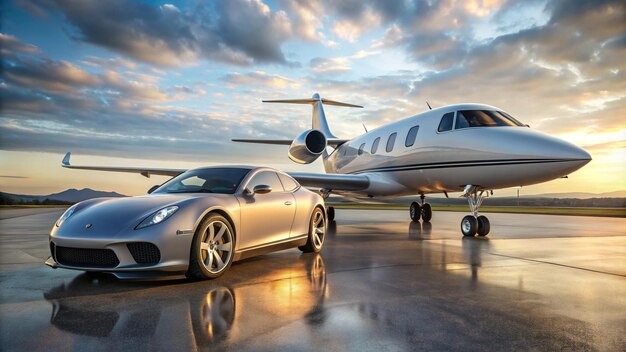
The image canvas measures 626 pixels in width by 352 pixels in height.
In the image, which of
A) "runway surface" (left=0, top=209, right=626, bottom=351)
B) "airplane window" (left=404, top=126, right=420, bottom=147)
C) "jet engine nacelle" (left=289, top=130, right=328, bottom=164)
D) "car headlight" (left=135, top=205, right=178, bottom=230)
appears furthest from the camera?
"jet engine nacelle" (left=289, top=130, right=328, bottom=164)

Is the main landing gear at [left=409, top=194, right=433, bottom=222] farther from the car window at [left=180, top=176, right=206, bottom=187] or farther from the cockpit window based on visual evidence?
the car window at [left=180, top=176, right=206, bottom=187]

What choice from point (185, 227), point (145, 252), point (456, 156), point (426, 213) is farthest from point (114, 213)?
point (426, 213)

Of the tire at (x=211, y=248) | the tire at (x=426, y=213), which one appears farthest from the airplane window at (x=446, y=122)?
the tire at (x=211, y=248)

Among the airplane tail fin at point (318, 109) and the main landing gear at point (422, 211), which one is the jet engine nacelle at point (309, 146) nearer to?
the main landing gear at point (422, 211)

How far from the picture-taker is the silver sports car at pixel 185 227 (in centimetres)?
437

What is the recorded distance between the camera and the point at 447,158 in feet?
35.8

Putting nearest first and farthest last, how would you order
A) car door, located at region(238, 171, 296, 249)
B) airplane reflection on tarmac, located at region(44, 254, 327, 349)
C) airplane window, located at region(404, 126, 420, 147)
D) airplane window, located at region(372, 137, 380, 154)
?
1. airplane reflection on tarmac, located at region(44, 254, 327, 349)
2. car door, located at region(238, 171, 296, 249)
3. airplane window, located at region(404, 126, 420, 147)
4. airplane window, located at region(372, 137, 380, 154)

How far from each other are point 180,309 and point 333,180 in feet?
34.9

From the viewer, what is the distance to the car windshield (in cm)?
575

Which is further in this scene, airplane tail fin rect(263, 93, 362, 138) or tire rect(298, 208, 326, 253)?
airplane tail fin rect(263, 93, 362, 138)

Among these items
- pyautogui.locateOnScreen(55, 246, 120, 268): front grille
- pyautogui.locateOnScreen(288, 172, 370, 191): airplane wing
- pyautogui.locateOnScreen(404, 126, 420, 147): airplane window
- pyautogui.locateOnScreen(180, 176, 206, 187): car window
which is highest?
pyautogui.locateOnScreen(404, 126, 420, 147): airplane window

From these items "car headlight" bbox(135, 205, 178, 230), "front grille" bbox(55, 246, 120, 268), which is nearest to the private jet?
"car headlight" bbox(135, 205, 178, 230)

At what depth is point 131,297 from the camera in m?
4.02

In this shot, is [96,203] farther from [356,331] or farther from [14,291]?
[356,331]
